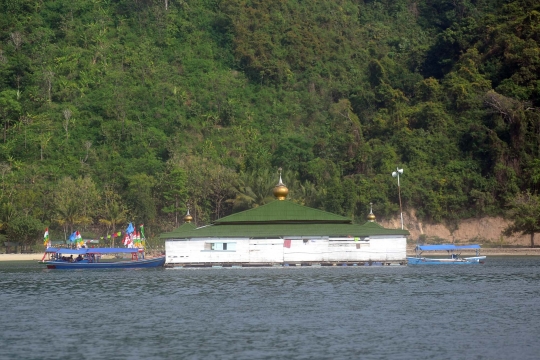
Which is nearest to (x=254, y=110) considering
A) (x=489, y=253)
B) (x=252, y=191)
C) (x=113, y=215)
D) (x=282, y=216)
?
(x=252, y=191)

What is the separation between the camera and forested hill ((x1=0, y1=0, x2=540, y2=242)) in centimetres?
9512

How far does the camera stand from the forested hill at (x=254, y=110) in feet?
312

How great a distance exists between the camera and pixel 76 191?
92.6 meters

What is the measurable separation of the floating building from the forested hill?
83.5ft

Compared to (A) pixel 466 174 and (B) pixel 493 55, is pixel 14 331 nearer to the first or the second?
(A) pixel 466 174

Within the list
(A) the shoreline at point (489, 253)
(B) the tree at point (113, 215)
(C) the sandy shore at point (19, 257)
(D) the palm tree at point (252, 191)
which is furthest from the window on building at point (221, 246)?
(B) the tree at point (113, 215)

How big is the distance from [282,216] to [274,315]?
26012 millimetres

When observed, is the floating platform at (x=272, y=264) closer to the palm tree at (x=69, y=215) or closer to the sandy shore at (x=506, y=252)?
the sandy shore at (x=506, y=252)

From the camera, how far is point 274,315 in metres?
42.0

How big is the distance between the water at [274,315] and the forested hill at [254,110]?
29162 mm

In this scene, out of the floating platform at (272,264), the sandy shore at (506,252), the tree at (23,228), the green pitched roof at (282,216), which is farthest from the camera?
the tree at (23,228)

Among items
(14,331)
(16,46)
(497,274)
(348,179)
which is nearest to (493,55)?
(348,179)

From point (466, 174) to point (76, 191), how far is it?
3922 centimetres

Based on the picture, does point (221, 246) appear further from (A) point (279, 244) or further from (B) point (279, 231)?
(B) point (279, 231)
